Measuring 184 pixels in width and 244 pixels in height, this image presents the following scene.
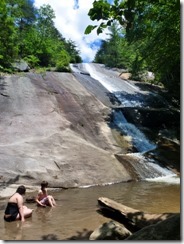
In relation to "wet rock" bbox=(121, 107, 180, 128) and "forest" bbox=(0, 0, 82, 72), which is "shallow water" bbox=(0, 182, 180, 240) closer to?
"forest" bbox=(0, 0, 82, 72)

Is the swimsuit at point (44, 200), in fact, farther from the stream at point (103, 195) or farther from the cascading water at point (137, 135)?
the cascading water at point (137, 135)

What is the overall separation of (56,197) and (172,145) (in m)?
8.86

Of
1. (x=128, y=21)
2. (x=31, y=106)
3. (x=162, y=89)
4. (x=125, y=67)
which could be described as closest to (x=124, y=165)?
(x=31, y=106)

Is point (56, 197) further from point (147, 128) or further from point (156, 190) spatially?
point (147, 128)

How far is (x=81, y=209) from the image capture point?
949cm

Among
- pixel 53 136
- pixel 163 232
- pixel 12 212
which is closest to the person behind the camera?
pixel 163 232

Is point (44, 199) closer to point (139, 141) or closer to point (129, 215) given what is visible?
point (129, 215)

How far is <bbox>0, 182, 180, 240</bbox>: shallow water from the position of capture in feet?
24.0

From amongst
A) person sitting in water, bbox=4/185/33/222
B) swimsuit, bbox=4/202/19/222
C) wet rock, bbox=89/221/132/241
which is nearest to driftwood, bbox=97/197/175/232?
wet rock, bbox=89/221/132/241

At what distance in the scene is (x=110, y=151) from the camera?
1603 cm

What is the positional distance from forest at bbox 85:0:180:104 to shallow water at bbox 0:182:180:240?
13.7 feet

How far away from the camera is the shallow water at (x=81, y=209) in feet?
24.0

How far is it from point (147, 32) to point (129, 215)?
4290 mm

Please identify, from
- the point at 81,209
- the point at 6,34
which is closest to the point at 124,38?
the point at 6,34
